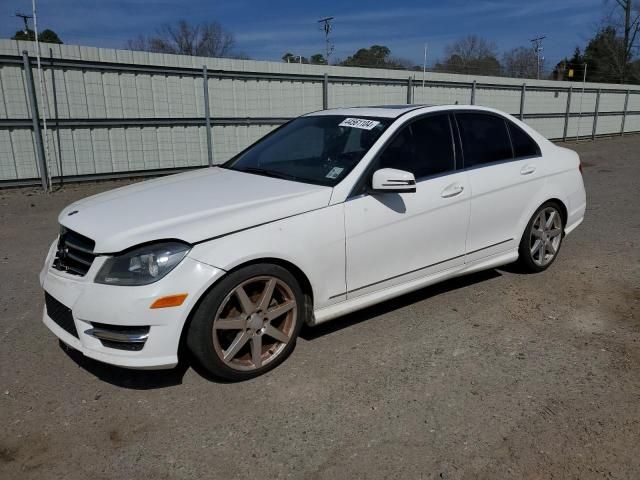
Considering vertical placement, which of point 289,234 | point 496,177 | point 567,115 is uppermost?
point 496,177

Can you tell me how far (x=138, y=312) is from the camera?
107 inches

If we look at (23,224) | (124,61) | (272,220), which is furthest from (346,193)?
(124,61)

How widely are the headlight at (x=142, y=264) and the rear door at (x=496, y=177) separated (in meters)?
2.42

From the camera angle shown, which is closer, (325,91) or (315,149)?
(315,149)

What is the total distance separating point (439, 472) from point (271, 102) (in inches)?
438

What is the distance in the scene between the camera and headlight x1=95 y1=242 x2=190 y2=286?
2777 millimetres

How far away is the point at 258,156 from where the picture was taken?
4316 millimetres

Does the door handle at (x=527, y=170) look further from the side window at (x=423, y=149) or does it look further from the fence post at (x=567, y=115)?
the fence post at (x=567, y=115)

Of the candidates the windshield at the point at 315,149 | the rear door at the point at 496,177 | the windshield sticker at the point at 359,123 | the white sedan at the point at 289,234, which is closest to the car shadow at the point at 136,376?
the white sedan at the point at 289,234

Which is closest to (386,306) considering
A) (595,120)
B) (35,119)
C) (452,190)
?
(452,190)

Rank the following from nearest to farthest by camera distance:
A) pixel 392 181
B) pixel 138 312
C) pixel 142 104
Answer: pixel 138 312
pixel 392 181
pixel 142 104

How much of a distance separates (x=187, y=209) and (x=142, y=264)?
0.46 metres

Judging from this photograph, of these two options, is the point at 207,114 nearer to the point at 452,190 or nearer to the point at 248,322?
the point at 452,190

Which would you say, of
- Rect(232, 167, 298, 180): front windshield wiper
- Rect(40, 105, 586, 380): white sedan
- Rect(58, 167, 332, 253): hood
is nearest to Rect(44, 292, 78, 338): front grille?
Rect(40, 105, 586, 380): white sedan
